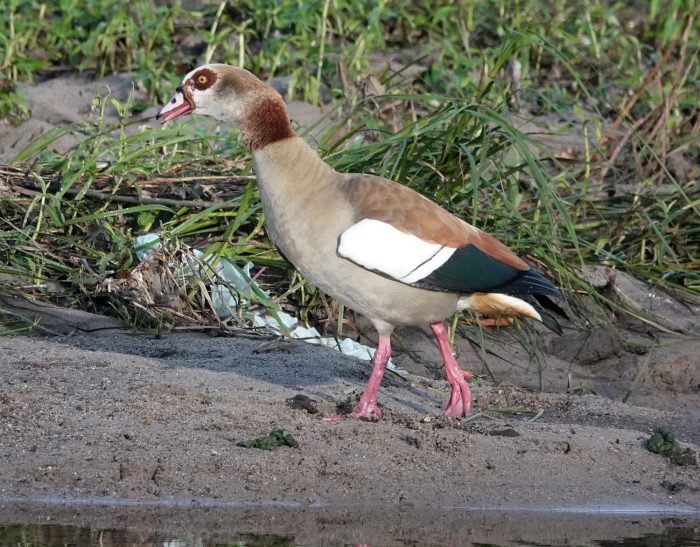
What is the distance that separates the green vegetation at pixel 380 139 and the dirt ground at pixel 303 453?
0.81 m

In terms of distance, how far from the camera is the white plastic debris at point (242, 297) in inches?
253

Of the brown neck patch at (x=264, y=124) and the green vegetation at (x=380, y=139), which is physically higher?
the brown neck patch at (x=264, y=124)

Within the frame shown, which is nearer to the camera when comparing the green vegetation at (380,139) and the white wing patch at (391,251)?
the white wing patch at (391,251)

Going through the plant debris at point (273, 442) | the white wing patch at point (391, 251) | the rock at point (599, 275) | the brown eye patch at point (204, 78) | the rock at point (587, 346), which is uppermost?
the brown eye patch at point (204, 78)

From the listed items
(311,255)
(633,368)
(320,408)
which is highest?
(311,255)

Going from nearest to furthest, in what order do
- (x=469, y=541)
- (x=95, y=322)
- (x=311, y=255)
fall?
(x=469, y=541), (x=311, y=255), (x=95, y=322)

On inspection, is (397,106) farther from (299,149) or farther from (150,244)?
(299,149)

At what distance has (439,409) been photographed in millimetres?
5609

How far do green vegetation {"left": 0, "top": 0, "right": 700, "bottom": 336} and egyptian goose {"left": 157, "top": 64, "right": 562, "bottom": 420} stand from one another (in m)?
0.99

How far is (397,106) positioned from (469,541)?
17.6 ft

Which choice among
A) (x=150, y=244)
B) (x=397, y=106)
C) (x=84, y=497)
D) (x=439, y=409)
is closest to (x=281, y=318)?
(x=150, y=244)

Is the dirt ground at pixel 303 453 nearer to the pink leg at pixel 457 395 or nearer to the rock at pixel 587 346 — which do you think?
the pink leg at pixel 457 395

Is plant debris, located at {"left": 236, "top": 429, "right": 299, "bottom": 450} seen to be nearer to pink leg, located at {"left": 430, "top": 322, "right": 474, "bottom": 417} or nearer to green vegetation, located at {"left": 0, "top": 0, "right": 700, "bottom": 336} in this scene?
pink leg, located at {"left": 430, "top": 322, "right": 474, "bottom": 417}

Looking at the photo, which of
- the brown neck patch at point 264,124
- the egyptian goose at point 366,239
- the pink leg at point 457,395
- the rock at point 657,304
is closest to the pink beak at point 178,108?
the egyptian goose at point 366,239
